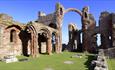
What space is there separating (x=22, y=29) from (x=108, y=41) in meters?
17.0

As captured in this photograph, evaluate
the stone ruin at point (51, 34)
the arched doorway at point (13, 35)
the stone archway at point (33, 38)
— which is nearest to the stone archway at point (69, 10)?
the stone ruin at point (51, 34)

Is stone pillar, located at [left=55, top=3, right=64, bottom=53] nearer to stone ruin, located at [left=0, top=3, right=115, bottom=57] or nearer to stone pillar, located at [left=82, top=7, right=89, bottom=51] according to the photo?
stone ruin, located at [left=0, top=3, right=115, bottom=57]

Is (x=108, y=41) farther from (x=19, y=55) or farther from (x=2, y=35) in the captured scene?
(x=2, y=35)

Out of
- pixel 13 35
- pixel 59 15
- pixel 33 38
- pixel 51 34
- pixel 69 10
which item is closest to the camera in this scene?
pixel 33 38

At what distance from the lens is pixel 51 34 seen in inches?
1414

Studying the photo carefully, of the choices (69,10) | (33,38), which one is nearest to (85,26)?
(69,10)

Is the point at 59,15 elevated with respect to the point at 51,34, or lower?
elevated

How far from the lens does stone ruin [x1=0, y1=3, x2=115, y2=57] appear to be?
101 feet

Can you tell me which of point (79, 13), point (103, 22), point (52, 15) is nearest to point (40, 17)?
point (52, 15)

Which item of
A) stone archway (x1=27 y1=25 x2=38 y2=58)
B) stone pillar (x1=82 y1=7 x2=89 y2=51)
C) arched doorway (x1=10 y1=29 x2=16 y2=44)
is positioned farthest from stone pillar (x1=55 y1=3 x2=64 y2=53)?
arched doorway (x1=10 y1=29 x2=16 y2=44)

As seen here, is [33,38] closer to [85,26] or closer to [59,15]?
[59,15]

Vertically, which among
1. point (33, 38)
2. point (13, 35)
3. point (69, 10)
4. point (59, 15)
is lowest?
point (33, 38)

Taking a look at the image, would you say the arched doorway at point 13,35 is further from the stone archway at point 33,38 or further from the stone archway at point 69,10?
the stone archway at point 69,10

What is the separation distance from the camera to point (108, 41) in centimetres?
4134
